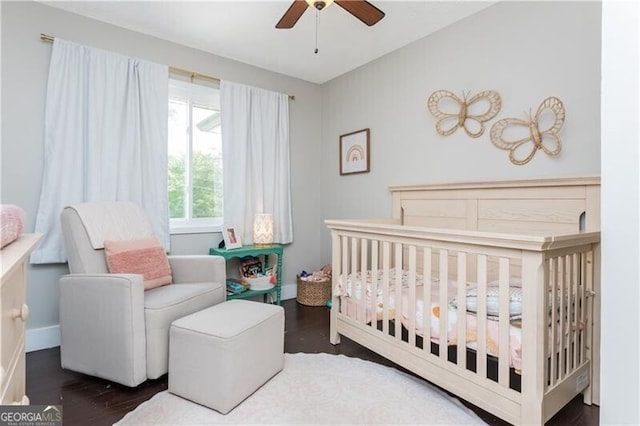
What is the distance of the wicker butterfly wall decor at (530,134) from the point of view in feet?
6.59

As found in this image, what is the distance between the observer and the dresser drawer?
76 centimetres

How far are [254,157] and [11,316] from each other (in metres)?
2.59

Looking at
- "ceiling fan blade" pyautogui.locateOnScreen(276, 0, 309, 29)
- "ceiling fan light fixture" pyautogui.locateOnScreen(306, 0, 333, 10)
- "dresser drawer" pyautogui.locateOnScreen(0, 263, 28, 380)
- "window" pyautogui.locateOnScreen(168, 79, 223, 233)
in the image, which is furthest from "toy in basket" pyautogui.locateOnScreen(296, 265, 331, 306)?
"dresser drawer" pyautogui.locateOnScreen(0, 263, 28, 380)

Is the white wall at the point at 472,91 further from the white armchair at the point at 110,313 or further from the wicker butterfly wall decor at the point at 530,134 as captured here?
the white armchair at the point at 110,313

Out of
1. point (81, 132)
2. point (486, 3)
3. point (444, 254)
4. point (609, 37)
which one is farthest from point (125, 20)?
point (609, 37)

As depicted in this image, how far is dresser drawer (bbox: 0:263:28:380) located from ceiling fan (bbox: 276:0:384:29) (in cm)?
174

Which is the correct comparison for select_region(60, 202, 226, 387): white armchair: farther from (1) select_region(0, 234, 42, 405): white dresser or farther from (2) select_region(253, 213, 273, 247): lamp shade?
(2) select_region(253, 213, 273, 247): lamp shade

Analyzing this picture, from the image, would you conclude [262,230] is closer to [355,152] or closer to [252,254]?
[252,254]

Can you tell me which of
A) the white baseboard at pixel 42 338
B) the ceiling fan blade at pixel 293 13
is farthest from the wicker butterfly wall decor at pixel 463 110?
the white baseboard at pixel 42 338

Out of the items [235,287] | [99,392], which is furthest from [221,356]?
[235,287]

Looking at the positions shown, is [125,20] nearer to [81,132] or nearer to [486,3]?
[81,132]

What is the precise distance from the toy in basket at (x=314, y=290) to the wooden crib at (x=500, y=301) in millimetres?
939

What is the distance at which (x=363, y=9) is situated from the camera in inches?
75.0

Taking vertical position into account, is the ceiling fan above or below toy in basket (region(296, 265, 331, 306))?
above
